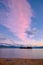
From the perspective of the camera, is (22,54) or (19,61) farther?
(22,54)

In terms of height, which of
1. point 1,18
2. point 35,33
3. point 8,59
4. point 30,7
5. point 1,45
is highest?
point 30,7

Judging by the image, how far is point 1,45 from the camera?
3.27ft

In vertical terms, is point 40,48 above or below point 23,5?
below

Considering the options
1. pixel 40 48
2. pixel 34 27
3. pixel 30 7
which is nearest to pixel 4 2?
pixel 30 7

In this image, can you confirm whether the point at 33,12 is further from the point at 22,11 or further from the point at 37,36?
the point at 37,36

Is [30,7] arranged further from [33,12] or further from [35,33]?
[35,33]

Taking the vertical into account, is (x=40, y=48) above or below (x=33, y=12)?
below

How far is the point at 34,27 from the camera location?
1.02 meters

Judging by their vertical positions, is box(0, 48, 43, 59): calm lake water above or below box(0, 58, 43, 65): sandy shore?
above

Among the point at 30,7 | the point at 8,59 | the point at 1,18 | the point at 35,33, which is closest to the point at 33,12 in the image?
the point at 30,7

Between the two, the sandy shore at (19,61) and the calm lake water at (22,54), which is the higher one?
the calm lake water at (22,54)

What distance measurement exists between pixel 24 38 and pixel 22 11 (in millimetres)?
253

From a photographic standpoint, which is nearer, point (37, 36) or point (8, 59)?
point (8, 59)

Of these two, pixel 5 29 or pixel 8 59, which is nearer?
pixel 8 59
